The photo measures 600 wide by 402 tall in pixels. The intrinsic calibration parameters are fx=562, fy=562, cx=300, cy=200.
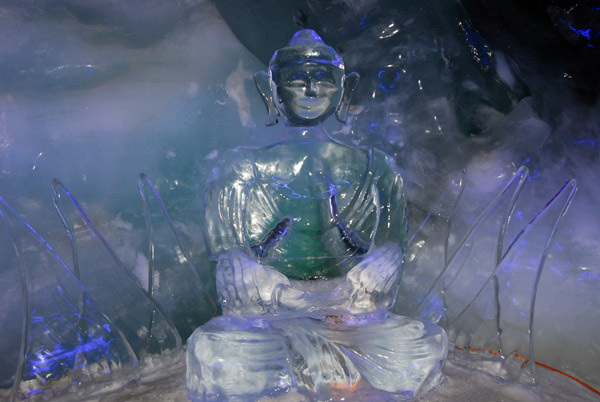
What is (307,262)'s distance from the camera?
1.72 meters

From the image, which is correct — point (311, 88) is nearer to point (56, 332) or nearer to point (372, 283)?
point (372, 283)

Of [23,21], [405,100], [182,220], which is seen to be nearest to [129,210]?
[182,220]

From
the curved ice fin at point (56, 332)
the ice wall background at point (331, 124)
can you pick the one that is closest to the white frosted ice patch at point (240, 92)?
the ice wall background at point (331, 124)

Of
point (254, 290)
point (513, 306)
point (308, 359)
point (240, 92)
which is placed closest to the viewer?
point (308, 359)

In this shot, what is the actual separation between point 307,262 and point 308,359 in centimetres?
40

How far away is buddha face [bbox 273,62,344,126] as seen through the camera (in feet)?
5.48

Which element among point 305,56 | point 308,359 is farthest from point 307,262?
point 305,56

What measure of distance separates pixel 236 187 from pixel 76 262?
542mm

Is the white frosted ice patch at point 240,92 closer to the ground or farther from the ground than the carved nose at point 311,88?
farther from the ground

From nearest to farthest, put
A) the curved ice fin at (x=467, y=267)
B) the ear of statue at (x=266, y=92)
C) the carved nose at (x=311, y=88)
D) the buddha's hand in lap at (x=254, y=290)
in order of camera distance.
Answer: the buddha's hand in lap at (x=254, y=290) < the carved nose at (x=311, y=88) < the ear of statue at (x=266, y=92) < the curved ice fin at (x=467, y=267)

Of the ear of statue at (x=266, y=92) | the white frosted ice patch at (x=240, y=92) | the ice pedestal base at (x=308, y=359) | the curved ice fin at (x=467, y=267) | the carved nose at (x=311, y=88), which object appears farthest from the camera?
the white frosted ice patch at (x=240, y=92)

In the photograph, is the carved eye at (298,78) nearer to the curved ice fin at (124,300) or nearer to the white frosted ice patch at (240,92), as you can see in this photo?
the white frosted ice patch at (240,92)

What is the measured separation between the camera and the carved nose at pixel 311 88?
166cm

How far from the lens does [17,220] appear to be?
1.54 m
